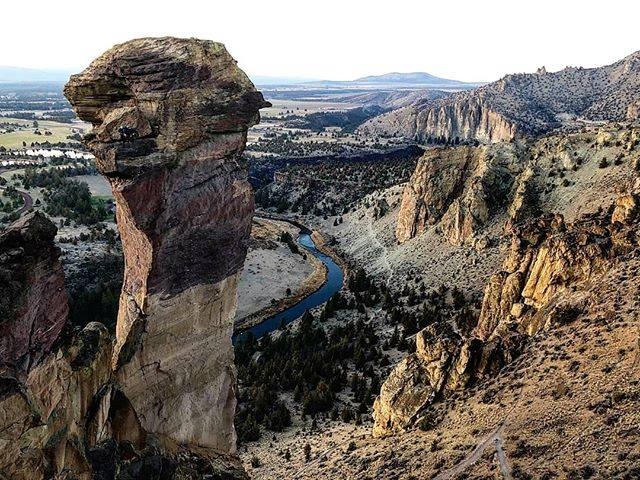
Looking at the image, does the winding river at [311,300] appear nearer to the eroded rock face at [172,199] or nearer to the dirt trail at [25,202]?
the eroded rock face at [172,199]

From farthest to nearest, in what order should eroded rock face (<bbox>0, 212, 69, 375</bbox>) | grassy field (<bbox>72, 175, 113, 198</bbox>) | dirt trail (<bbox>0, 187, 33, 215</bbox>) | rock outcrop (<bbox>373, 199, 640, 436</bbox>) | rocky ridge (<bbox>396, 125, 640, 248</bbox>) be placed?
grassy field (<bbox>72, 175, 113, 198</bbox>) < dirt trail (<bbox>0, 187, 33, 215</bbox>) < rocky ridge (<bbox>396, 125, 640, 248</bbox>) < rock outcrop (<bbox>373, 199, 640, 436</bbox>) < eroded rock face (<bbox>0, 212, 69, 375</bbox>)

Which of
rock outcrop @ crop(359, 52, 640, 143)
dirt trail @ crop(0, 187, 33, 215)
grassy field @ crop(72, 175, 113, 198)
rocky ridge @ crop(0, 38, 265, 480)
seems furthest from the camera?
rock outcrop @ crop(359, 52, 640, 143)

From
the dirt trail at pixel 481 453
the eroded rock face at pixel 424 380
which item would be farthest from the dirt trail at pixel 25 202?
the dirt trail at pixel 481 453

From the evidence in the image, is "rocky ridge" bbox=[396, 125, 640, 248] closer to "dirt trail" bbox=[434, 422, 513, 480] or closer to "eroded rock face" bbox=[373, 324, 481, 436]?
"eroded rock face" bbox=[373, 324, 481, 436]

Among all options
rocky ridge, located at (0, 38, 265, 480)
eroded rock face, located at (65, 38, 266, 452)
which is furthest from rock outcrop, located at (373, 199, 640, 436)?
eroded rock face, located at (65, 38, 266, 452)

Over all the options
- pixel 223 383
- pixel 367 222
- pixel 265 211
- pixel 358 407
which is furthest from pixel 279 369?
pixel 265 211

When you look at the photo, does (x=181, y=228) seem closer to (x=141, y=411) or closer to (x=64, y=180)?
(x=141, y=411)
